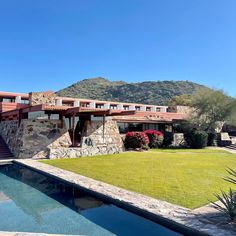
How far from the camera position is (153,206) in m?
7.34

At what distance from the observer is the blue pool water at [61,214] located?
659 cm

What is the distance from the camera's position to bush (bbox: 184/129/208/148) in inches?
1076

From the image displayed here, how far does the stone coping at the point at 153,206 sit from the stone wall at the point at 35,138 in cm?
776

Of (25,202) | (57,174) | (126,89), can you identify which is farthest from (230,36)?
(126,89)

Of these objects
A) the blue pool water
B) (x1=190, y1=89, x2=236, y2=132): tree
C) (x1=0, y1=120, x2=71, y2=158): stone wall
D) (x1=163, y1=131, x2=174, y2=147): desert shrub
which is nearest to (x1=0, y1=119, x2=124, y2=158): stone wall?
(x1=0, y1=120, x2=71, y2=158): stone wall

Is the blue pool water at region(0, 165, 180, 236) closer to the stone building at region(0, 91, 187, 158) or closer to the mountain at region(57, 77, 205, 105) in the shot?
the stone building at region(0, 91, 187, 158)

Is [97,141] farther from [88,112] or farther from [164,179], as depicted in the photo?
[164,179]

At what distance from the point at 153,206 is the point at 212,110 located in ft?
84.2

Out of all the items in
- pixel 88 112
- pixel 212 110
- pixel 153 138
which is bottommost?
pixel 153 138

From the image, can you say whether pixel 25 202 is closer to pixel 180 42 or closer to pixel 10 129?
pixel 10 129

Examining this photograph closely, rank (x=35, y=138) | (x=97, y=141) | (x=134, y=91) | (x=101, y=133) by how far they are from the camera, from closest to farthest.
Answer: (x=35, y=138) < (x=97, y=141) < (x=101, y=133) < (x=134, y=91)

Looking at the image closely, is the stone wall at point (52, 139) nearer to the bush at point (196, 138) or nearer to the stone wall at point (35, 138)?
the stone wall at point (35, 138)

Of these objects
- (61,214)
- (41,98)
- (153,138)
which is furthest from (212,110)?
(61,214)

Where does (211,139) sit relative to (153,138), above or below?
below
